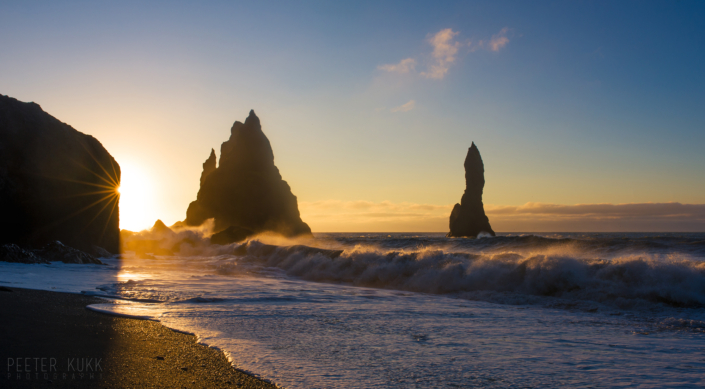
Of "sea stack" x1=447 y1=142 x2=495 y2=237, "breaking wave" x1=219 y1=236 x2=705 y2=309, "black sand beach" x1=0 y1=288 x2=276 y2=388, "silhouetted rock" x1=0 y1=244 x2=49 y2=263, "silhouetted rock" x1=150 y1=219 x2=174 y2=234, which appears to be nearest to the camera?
"black sand beach" x1=0 y1=288 x2=276 y2=388

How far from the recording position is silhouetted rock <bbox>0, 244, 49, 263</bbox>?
13022mm

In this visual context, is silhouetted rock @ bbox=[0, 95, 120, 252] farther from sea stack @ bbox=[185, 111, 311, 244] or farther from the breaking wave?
sea stack @ bbox=[185, 111, 311, 244]

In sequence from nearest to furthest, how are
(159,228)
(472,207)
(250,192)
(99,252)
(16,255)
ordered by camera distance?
(16,255)
(99,252)
(159,228)
(250,192)
(472,207)

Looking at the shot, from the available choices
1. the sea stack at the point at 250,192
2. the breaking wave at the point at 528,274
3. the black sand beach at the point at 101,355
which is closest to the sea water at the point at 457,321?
the breaking wave at the point at 528,274

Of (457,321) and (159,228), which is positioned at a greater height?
(457,321)

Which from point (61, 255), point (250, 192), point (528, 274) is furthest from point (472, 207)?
point (61, 255)

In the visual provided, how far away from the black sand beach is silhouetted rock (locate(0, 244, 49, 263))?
10133 millimetres

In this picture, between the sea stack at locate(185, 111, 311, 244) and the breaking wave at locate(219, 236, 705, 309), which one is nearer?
the breaking wave at locate(219, 236, 705, 309)

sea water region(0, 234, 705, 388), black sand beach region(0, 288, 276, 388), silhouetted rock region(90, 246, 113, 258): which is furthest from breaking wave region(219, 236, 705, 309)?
silhouetted rock region(90, 246, 113, 258)

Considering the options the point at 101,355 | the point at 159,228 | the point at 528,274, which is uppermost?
the point at 101,355

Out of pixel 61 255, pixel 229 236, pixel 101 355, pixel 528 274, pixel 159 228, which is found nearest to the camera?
pixel 101 355

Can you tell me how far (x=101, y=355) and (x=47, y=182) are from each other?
1685 cm

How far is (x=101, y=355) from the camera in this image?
3484 mm

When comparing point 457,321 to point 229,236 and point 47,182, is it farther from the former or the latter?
point 229,236
